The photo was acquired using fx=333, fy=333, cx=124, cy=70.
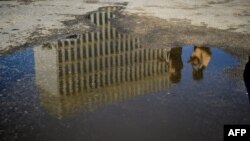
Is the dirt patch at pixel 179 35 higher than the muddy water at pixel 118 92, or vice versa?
the dirt patch at pixel 179 35

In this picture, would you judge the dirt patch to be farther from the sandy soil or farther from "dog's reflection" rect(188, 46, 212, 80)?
"dog's reflection" rect(188, 46, 212, 80)

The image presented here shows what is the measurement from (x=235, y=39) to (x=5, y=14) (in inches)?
256

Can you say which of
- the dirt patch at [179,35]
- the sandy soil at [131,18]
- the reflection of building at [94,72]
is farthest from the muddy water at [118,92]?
the sandy soil at [131,18]

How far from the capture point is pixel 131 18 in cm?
924

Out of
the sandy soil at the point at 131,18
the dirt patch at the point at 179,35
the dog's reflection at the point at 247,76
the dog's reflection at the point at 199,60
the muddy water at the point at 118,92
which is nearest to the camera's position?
the muddy water at the point at 118,92

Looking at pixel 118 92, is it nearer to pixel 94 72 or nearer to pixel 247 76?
pixel 94 72

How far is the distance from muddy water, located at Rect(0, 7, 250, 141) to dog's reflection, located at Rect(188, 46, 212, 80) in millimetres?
19

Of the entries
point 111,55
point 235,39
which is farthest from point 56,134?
point 235,39

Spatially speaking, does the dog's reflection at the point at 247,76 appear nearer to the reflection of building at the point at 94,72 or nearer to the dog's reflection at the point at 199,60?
the dog's reflection at the point at 199,60

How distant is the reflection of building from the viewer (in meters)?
4.64

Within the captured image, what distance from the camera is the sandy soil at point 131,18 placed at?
24.7 ft

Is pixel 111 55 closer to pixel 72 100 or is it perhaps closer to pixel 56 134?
pixel 72 100

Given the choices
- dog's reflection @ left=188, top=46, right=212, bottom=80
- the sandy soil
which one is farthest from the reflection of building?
the sandy soil

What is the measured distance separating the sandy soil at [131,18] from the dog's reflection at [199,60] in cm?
65
